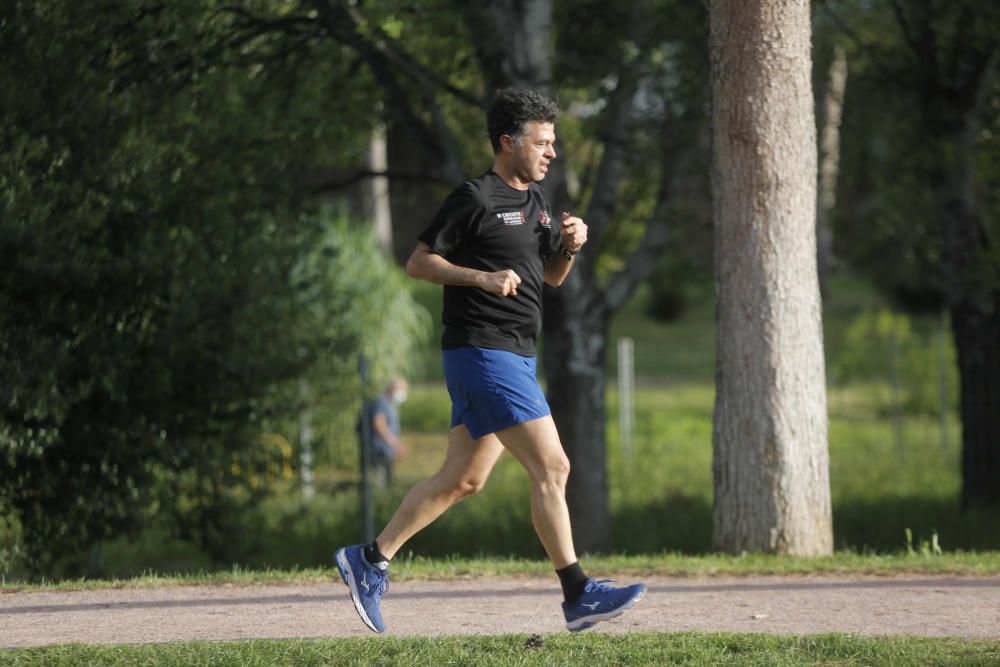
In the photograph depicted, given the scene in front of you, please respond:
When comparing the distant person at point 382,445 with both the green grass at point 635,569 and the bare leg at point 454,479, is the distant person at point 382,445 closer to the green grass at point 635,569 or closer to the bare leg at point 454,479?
the green grass at point 635,569

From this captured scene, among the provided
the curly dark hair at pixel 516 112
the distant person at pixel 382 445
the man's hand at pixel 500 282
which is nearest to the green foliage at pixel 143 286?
the curly dark hair at pixel 516 112

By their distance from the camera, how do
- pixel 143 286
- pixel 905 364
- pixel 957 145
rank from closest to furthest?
1. pixel 143 286
2. pixel 957 145
3. pixel 905 364

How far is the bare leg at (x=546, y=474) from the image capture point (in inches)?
207

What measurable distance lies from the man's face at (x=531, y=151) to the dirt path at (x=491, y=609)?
1842 mm

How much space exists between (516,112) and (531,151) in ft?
0.52

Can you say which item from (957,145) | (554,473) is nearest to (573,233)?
(554,473)

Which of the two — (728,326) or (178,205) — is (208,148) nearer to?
(178,205)

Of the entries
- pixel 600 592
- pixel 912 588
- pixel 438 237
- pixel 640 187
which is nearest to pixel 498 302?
pixel 438 237

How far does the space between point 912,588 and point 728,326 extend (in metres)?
1.99

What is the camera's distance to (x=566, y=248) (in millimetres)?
5590

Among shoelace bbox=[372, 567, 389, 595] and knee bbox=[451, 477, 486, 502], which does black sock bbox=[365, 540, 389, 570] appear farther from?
knee bbox=[451, 477, 486, 502]

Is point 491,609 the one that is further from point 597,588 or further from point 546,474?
point 546,474

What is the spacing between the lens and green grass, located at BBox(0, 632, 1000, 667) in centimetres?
504

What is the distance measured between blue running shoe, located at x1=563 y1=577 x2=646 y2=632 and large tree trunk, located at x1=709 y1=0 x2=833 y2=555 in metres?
2.98
